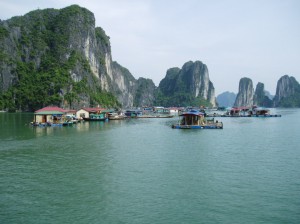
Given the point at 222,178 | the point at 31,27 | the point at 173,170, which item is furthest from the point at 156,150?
the point at 31,27

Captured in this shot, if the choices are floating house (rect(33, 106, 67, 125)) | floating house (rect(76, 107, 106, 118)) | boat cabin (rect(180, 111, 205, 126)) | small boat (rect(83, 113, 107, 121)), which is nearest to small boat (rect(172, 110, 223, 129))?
boat cabin (rect(180, 111, 205, 126))

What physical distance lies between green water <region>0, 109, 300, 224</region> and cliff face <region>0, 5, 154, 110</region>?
92.4 m

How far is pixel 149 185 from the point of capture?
18.3m

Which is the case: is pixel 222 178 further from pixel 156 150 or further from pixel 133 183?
pixel 156 150

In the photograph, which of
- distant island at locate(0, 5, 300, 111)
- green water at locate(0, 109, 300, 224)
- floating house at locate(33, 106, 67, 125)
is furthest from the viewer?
distant island at locate(0, 5, 300, 111)

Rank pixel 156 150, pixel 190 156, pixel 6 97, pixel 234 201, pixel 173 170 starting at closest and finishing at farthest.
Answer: pixel 234 201, pixel 173 170, pixel 190 156, pixel 156 150, pixel 6 97

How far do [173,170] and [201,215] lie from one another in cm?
779

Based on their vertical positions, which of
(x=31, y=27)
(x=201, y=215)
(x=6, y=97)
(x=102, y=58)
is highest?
(x=31, y=27)

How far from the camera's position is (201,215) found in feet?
46.4

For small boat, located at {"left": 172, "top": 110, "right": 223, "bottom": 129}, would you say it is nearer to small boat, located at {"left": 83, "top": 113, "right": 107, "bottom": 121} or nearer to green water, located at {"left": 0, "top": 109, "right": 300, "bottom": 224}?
green water, located at {"left": 0, "top": 109, "right": 300, "bottom": 224}

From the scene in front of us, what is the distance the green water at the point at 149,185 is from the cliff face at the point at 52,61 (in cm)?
9236

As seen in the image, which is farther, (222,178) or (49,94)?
(49,94)

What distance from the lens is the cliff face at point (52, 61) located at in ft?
395

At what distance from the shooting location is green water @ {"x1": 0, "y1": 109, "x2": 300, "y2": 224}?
14.2m
